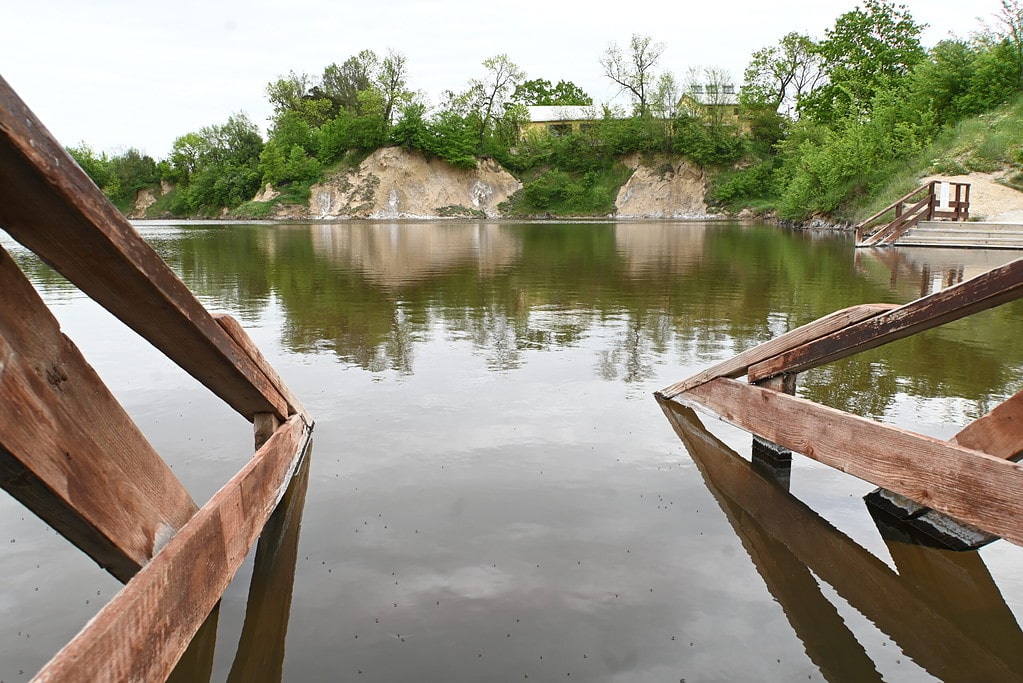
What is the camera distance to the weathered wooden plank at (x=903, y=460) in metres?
3.51

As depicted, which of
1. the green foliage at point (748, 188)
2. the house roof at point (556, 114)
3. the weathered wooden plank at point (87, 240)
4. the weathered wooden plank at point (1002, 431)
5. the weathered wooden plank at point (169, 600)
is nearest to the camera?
the weathered wooden plank at point (87, 240)

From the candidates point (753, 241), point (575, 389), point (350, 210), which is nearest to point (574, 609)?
point (575, 389)

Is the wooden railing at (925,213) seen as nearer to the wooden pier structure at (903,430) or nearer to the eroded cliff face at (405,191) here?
the wooden pier structure at (903,430)

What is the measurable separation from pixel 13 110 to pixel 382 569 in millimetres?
3074

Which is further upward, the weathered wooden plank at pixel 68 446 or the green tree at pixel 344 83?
the green tree at pixel 344 83

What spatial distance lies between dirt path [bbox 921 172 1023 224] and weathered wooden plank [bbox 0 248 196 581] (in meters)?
32.9

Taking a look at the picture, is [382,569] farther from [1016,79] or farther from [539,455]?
[1016,79]

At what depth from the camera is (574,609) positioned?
3881 mm

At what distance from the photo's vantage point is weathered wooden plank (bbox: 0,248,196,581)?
7.43ft

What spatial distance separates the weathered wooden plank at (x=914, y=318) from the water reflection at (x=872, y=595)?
3.37 feet

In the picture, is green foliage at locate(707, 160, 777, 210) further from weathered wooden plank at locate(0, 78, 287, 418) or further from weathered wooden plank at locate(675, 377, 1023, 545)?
weathered wooden plank at locate(0, 78, 287, 418)

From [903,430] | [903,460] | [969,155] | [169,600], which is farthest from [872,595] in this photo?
[969,155]

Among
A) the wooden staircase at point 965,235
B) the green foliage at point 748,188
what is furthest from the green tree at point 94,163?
the wooden staircase at point 965,235

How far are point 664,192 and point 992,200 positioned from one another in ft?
156
